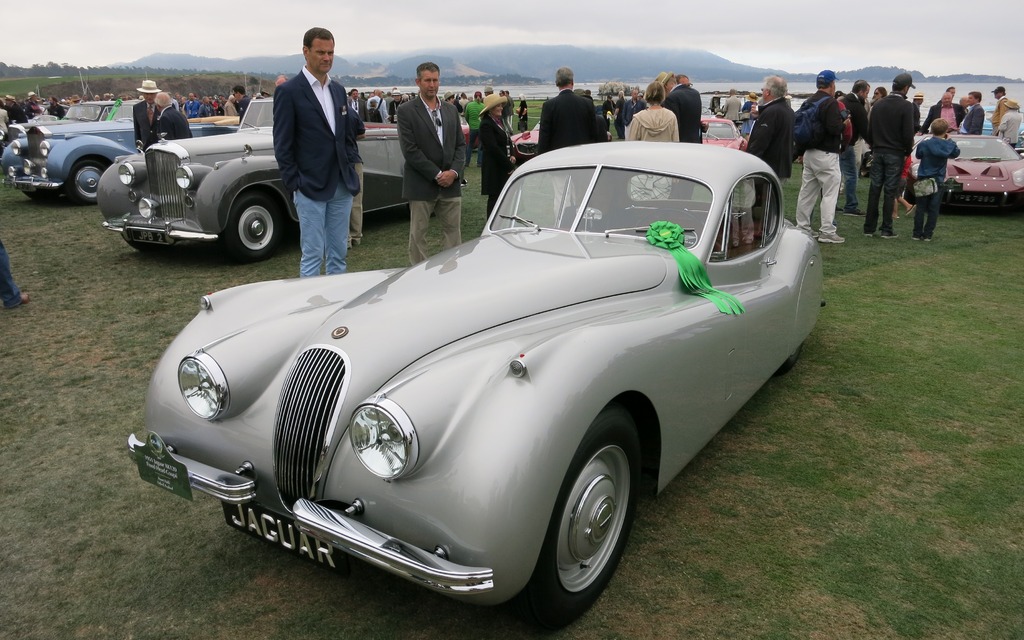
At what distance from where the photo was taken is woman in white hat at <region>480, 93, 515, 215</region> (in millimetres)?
7746

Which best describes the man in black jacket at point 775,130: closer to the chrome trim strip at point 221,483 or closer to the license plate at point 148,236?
the license plate at point 148,236

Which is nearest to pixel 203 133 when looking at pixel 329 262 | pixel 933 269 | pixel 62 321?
pixel 62 321

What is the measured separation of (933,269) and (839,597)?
20.6ft

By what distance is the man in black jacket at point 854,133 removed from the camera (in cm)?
951

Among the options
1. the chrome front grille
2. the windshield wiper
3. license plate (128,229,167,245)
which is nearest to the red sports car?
the windshield wiper

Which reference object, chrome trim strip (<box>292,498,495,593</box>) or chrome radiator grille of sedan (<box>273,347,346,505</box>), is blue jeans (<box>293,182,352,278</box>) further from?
chrome trim strip (<box>292,498,495,593</box>)

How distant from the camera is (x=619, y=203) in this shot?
374 centimetres

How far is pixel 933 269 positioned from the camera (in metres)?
7.70

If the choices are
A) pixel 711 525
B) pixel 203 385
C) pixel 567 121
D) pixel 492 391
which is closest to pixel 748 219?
pixel 711 525

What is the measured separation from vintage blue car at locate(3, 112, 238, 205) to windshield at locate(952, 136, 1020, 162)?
12.4 metres

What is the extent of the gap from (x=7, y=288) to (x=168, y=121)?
12.6 feet

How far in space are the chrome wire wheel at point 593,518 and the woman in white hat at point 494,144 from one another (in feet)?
17.7

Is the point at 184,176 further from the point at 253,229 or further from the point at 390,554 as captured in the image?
the point at 390,554

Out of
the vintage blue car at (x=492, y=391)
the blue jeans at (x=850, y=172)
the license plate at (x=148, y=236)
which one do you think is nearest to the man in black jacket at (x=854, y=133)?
the blue jeans at (x=850, y=172)
